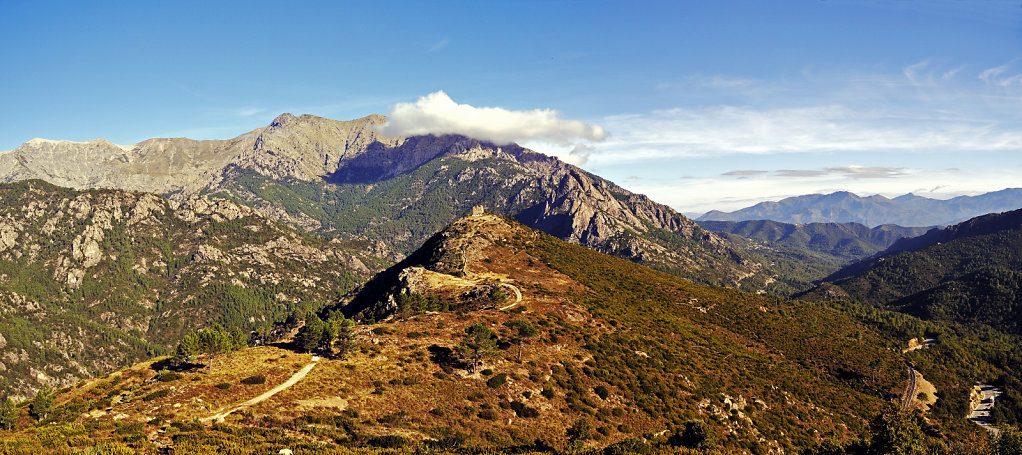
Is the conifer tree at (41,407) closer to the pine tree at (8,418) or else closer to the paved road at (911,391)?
the pine tree at (8,418)

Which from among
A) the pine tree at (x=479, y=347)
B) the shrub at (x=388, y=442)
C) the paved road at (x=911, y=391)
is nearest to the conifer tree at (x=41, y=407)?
the shrub at (x=388, y=442)

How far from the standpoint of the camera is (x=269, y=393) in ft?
156

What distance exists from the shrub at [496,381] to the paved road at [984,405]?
167734 mm

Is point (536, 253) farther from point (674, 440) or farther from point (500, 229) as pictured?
point (674, 440)

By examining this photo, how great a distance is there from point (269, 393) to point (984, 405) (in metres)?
240

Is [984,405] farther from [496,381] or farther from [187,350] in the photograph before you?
[187,350]

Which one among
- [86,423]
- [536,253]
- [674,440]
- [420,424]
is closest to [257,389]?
[86,423]

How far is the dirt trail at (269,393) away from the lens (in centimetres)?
4089

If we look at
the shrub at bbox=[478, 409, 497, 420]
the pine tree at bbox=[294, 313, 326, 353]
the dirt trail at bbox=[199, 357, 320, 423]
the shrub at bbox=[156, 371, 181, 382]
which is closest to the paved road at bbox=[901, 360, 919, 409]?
the shrub at bbox=[478, 409, 497, 420]

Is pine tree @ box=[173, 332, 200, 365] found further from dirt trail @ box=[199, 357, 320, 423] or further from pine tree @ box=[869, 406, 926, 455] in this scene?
pine tree @ box=[869, 406, 926, 455]

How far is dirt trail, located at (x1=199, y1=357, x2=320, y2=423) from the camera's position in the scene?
40.9 m

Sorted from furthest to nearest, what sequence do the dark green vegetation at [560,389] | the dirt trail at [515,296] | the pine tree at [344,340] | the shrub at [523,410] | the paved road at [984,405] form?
the paved road at [984,405], the dirt trail at [515,296], the pine tree at [344,340], the shrub at [523,410], the dark green vegetation at [560,389]

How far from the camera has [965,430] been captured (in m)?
104

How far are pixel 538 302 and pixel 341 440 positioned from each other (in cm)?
6855
